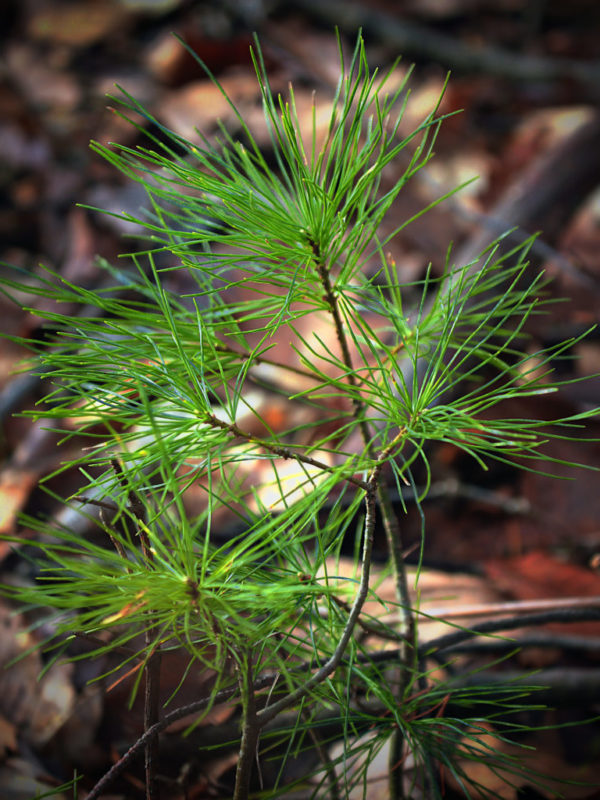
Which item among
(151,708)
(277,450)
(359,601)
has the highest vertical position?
(277,450)

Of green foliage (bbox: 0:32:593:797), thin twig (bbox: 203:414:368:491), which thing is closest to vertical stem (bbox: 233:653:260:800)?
green foliage (bbox: 0:32:593:797)

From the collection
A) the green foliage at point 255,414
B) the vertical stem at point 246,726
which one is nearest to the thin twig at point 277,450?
the green foliage at point 255,414

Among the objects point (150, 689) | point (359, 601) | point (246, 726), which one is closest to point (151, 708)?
point (150, 689)

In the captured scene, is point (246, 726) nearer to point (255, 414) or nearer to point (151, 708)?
point (151, 708)

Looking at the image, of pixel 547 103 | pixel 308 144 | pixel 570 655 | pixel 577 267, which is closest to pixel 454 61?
pixel 547 103

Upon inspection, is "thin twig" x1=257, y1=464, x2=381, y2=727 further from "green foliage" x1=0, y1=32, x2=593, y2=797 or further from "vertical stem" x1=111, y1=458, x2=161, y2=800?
"vertical stem" x1=111, y1=458, x2=161, y2=800

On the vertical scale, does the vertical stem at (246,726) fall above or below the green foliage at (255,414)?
below

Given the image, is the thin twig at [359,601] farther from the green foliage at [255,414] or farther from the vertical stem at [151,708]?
the vertical stem at [151,708]

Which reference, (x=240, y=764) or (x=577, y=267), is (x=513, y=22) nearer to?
(x=577, y=267)

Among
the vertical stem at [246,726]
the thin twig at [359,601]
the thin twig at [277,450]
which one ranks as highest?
the thin twig at [277,450]

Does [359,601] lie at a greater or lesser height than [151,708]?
A: greater

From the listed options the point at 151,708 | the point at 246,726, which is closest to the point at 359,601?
the point at 246,726
